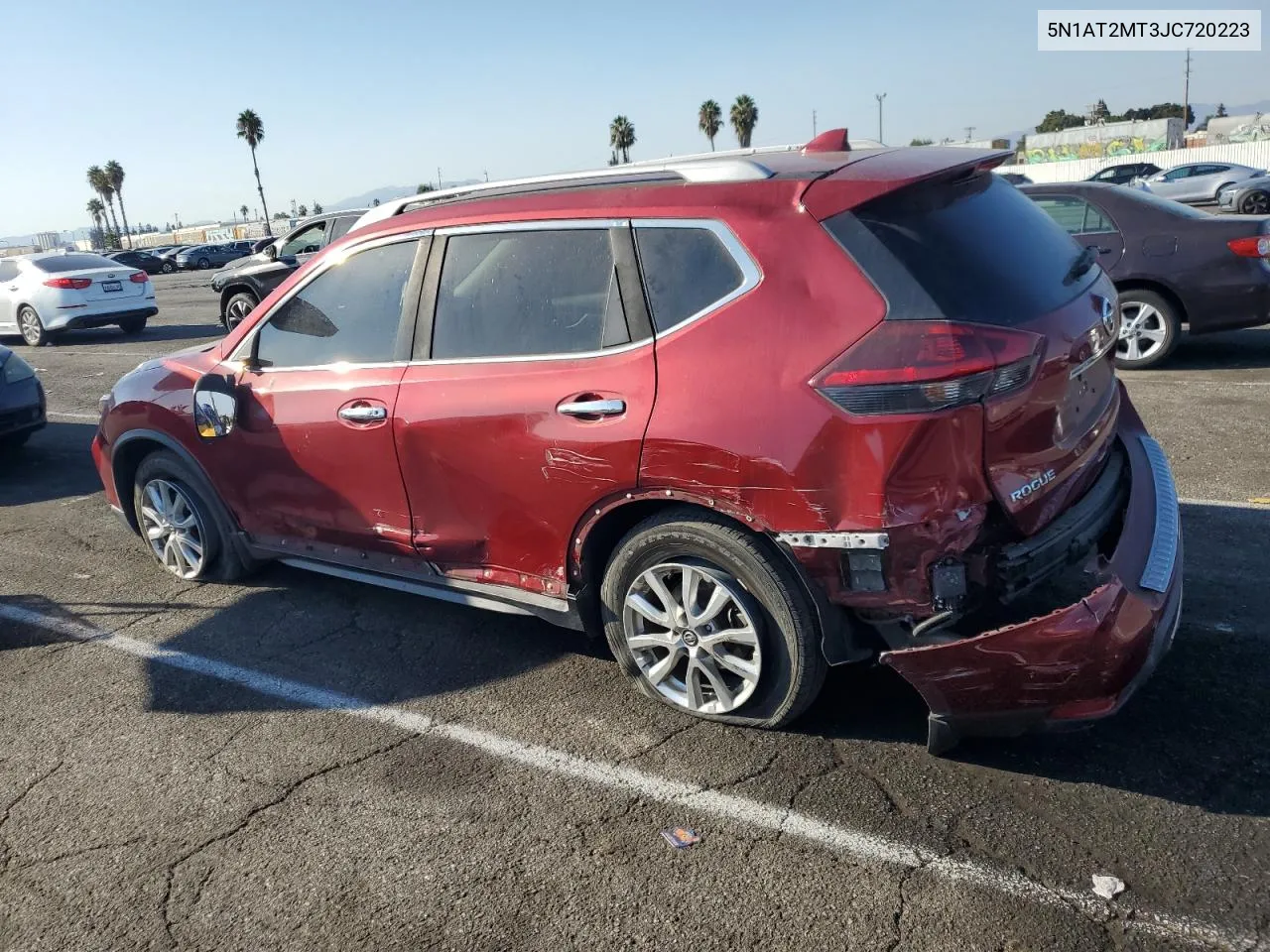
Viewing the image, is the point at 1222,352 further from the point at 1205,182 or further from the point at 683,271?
the point at 1205,182

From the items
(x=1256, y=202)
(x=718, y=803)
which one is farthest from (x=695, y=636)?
(x=1256, y=202)

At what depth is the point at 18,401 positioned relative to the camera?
8.16 meters

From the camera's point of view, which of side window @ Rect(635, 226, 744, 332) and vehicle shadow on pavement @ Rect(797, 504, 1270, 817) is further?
side window @ Rect(635, 226, 744, 332)

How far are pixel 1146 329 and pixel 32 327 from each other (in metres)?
16.6

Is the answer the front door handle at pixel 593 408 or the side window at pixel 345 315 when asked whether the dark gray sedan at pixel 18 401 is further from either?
the front door handle at pixel 593 408

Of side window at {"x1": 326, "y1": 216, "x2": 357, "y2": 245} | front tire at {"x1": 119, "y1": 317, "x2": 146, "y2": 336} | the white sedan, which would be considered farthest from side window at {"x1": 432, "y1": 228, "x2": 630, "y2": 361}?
front tire at {"x1": 119, "y1": 317, "x2": 146, "y2": 336}

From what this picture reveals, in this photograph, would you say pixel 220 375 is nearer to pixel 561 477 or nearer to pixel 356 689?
pixel 356 689

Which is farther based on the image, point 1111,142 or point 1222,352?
point 1111,142

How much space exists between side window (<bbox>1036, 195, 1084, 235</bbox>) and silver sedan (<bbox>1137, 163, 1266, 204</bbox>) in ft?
68.4

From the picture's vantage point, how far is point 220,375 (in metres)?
4.71

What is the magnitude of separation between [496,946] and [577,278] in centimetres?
218

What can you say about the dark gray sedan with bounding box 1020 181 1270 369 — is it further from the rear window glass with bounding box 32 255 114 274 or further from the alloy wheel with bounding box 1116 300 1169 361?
the rear window glass with bounding box 32 255 114 274

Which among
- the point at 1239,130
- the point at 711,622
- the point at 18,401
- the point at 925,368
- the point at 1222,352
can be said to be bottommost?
the point at 1222,352

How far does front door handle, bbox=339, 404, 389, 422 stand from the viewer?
406cm
